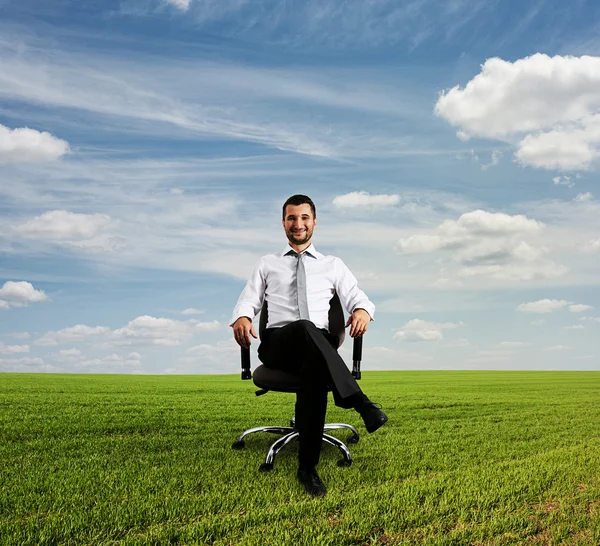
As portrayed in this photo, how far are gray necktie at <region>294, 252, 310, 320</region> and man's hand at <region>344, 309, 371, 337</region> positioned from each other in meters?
0.42

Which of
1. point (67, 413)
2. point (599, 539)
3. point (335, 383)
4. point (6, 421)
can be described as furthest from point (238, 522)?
point (67, 413)

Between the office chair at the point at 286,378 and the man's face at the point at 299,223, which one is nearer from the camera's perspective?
the office chair at the point at 286,378

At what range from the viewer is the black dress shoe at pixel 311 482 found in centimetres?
346

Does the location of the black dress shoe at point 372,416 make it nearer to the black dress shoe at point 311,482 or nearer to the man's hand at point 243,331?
the black dress shoe at point 311,482

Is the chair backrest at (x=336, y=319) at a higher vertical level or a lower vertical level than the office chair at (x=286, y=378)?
higher

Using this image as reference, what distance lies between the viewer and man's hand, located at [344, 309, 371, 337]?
14.5 feet

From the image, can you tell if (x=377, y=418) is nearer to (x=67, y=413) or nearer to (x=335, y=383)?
(x=335, y=383)

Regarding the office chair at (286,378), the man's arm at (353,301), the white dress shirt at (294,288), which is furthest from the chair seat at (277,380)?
the man's arm at (353,301)

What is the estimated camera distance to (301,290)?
A: 4656mm

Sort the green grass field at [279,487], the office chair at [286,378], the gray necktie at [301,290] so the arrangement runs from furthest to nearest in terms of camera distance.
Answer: the gray necktie at [301,290]
the office chair at [286,378]
the green grass field at [279,487]

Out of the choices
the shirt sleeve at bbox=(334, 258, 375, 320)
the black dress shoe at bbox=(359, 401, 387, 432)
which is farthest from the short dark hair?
the black dress shoe at bbox=(359, 401, 387, 432)

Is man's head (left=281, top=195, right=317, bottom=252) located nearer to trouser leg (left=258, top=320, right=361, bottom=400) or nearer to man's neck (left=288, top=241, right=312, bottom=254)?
man's neck (left=288, top=241, right=312, bottom=254)

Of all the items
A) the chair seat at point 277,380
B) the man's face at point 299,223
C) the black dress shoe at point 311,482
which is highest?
the man's face at point 299,223

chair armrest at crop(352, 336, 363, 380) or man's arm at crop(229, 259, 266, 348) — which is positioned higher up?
man's arm at crop(229, 259, 266, 348)
